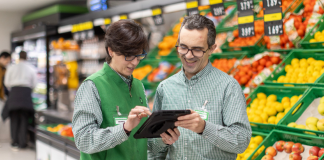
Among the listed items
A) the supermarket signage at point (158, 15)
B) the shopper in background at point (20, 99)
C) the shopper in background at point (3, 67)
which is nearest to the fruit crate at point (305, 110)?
the supermarket signage at point (158, 15)

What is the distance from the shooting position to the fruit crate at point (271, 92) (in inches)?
107

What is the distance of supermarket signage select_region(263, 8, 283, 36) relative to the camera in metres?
2.94

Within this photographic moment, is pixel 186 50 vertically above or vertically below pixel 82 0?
below

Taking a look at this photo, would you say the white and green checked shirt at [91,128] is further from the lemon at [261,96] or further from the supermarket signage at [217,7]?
the supermarket signage at [217,7]

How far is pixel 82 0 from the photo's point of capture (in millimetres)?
9008

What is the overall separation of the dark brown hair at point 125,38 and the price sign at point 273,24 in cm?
177

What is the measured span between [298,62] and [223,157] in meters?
1.82

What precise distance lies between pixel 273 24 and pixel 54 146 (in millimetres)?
3374

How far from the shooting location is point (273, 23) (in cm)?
299

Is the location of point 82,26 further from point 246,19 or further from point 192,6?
point 246,19

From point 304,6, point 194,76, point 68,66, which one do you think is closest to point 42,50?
point 68,66

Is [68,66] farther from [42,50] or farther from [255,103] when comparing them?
[255,103]

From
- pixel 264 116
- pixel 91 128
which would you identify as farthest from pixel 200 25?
pixel 264 116

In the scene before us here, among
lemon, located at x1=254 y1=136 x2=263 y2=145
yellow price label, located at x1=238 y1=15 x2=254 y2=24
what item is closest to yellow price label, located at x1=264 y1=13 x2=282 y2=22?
yellow price label, located at x1=238 y1=15 x2=254 y2=24
